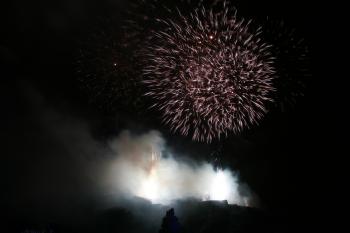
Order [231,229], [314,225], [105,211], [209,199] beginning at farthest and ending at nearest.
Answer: [314,225], [209,199], [105,211], [231,229]

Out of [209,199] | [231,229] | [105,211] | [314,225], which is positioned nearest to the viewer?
[231,229]

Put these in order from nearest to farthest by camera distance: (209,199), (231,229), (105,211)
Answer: (231,229)
(105,211)
(209,199)

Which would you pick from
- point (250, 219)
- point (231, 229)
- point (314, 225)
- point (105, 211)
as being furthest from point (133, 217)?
point (314, 225)

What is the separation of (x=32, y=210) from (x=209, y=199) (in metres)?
40.4

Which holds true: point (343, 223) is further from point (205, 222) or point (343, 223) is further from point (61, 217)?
point (61, 217)

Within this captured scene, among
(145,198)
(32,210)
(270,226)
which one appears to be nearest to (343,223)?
(270,226)

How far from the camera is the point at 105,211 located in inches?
2948

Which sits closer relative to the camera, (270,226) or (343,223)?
(270,226)

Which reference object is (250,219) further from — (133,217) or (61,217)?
(61,217)

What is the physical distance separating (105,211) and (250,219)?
101 ft

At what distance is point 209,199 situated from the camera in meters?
80.8

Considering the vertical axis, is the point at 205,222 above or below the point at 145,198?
below

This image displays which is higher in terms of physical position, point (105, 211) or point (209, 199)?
point (209, 199)

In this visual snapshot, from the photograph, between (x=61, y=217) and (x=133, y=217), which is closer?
(x=133, y=217)
